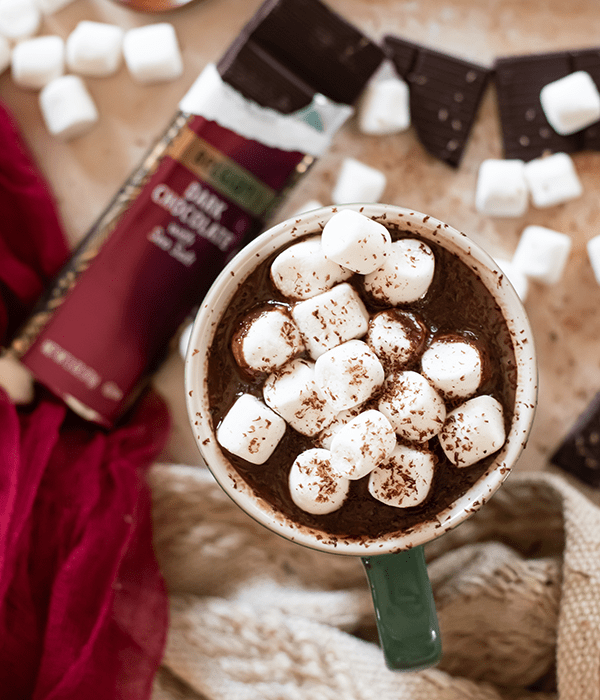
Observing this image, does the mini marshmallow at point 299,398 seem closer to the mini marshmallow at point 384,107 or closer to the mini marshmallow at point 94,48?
the mini marshmallow at point 384,107

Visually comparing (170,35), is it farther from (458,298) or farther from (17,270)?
(458,298)

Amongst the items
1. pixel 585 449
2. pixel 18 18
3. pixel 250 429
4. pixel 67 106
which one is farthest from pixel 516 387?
pixel 18 18

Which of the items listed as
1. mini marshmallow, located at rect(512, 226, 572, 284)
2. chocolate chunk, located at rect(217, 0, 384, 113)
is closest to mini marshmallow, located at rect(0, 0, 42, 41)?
chocolate chunk, located at rect(217, 0, 384, 113)

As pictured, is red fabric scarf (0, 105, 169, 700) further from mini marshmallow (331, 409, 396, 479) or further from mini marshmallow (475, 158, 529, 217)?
mini marshmallow (475, 158, 529, 217)

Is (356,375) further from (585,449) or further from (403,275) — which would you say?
(585,449)

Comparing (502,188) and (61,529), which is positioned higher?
(502,188)

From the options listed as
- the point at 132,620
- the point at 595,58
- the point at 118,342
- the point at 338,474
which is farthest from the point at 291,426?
the point at 595,58
